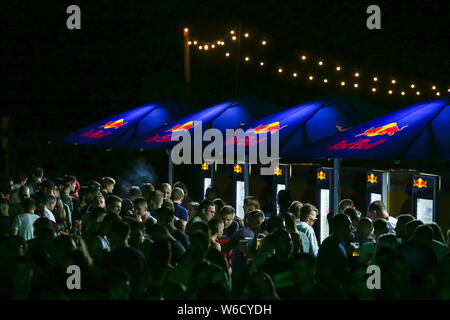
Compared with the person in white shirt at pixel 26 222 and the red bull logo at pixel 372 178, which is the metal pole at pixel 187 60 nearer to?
the red bull logo at pixel 372 178

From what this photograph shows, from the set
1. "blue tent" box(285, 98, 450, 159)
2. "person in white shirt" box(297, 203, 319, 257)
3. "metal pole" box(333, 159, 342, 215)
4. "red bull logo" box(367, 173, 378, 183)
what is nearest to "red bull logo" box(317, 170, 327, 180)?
"metal pole" box(333, 159, 342, 215)

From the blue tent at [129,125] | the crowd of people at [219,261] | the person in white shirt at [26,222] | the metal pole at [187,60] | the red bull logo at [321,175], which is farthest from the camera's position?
the metal pole at [187,60]

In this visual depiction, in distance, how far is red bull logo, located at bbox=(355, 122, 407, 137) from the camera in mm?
9992

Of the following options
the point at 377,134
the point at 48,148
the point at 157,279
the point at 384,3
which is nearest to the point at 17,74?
the point at 48,148

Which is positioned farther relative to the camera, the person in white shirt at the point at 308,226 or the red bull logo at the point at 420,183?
the red bull logo at the point at 420,183

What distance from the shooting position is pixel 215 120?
1502cm

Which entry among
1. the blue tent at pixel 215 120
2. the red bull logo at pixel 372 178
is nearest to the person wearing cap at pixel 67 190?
the blue tent at pixel 215 120

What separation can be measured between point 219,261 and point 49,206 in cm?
456

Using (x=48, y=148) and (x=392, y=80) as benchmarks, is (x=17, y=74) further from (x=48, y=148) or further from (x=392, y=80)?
(x=392, y=80)

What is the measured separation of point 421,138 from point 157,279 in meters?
4.35

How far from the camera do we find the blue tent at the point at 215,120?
49.1ft

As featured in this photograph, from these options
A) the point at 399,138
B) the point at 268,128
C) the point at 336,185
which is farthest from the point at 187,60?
the point at 399,138

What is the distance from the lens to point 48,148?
2731 centimetres

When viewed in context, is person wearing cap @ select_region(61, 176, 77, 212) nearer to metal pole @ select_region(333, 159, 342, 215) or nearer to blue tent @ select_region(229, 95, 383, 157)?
blue tent @ select_region(229, 95, 383, 157)
